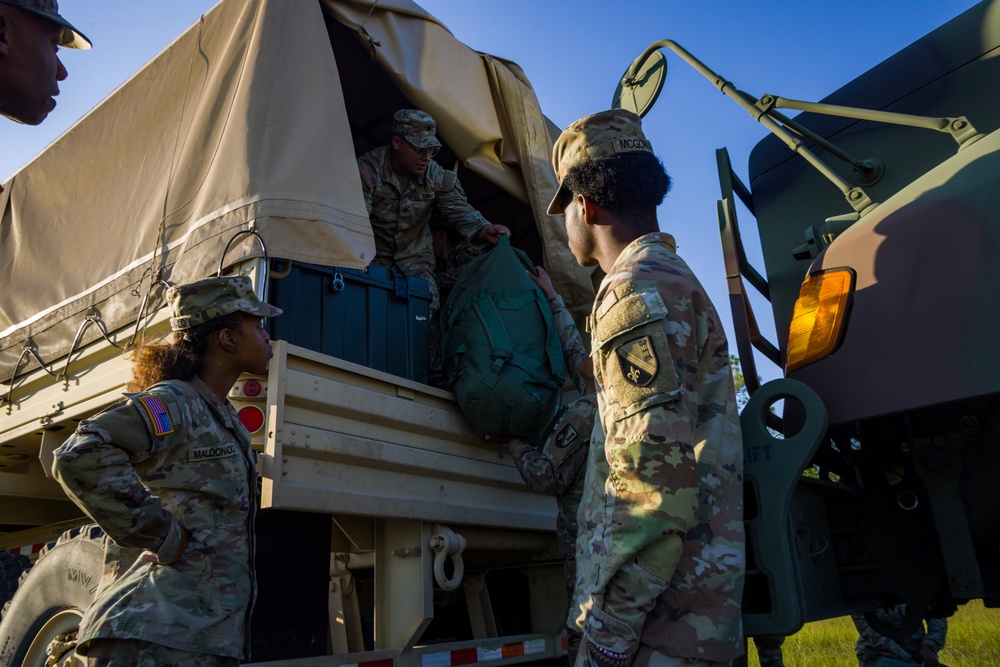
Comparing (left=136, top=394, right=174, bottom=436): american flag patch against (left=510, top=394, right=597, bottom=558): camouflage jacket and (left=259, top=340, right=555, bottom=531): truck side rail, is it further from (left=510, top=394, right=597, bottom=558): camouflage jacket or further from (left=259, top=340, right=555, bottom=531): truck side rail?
(left=510, top=394, right=597, bottom=558): camouflage jacket

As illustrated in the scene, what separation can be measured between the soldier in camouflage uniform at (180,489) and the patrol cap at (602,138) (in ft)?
3.05

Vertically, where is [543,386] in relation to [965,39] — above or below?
below

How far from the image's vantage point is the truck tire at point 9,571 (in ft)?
13.7

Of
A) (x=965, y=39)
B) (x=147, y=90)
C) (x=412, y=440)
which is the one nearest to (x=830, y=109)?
(x=965, y=39)

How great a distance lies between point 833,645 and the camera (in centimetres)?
577

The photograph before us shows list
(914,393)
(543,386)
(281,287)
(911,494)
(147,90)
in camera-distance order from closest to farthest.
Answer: (914,393) → (911,494) → (281,287) → (543,386) → (147,90)

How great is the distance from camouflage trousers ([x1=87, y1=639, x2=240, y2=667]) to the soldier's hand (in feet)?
6.97

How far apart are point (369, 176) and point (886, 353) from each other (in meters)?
2.24

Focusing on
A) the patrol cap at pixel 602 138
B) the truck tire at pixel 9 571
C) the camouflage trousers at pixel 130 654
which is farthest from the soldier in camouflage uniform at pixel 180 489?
the truck tire at pixel 9 571

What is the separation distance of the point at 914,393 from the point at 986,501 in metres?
0.41

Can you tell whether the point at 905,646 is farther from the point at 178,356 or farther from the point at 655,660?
the point at 178,356

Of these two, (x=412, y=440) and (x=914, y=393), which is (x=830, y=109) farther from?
(x=412, y=440)

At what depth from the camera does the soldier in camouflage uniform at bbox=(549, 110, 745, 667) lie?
53.3 inches

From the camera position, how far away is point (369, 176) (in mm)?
3355
